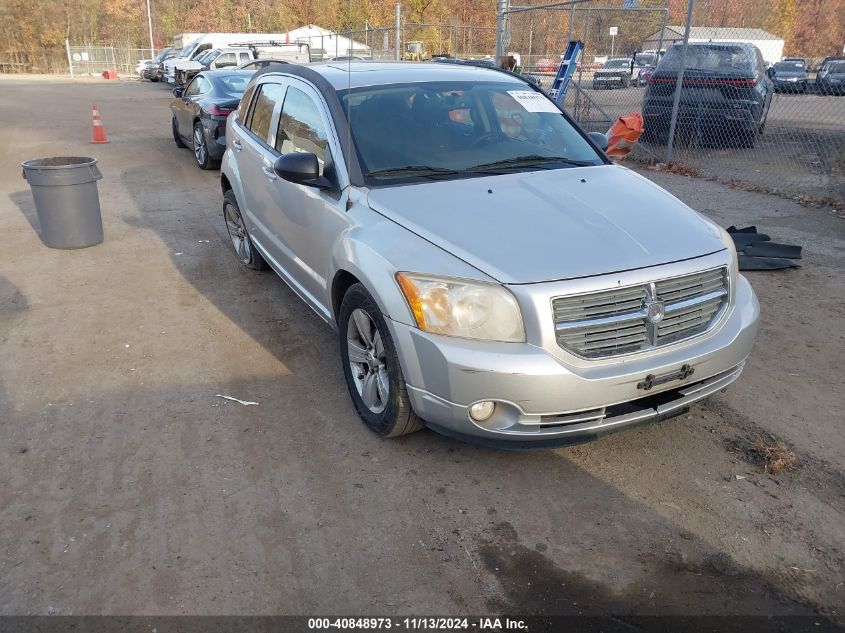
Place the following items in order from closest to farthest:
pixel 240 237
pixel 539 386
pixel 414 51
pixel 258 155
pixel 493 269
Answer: pixel 539 386
pixel 493 269
pixel 258 155
pixel 240 237
pixel 414 51

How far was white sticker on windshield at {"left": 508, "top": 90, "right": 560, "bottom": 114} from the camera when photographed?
4.76 meters

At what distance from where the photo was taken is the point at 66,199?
274 inches

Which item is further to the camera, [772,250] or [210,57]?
[210,57]

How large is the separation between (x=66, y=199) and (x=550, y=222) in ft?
18.0

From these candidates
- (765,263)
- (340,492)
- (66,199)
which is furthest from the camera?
(66,199)

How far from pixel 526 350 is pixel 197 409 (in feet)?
7.00

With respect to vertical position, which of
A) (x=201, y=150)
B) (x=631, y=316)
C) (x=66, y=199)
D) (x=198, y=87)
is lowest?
(x=201, y=150)

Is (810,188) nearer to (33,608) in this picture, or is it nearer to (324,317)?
(324,317)

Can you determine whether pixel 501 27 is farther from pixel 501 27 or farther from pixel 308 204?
pixel 308 204

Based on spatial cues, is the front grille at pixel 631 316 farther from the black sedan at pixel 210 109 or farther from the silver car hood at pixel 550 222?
the black sedan at pixel 210 109

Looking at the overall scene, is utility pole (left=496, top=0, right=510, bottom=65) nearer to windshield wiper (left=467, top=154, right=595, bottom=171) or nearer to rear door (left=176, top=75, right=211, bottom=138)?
rear door (left=176, top=75, right=211, bottom=138)

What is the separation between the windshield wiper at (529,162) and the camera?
165 inches

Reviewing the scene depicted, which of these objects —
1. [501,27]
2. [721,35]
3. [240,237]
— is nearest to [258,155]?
[240,237]

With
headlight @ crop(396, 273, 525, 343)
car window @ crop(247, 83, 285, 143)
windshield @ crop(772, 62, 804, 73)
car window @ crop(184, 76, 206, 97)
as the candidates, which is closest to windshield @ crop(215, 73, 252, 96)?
car window @ crop(184, 76, 206, 97)
